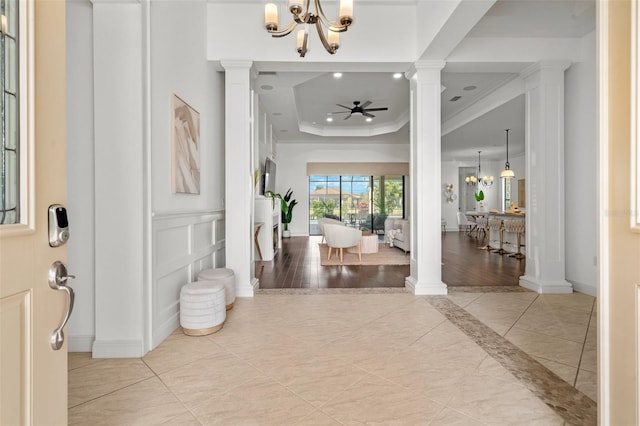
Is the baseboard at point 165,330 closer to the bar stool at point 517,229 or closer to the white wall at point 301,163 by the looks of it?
the bar stool at point 517,229

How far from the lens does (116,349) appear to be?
2.28 meters

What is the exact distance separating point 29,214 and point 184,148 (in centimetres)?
225

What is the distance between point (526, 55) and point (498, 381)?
3.80 m

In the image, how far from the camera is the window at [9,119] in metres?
0.81

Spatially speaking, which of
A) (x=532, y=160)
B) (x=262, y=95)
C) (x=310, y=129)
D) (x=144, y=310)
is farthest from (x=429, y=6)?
(x=310, y=129)

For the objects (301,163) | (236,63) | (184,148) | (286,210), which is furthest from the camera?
(301,163)

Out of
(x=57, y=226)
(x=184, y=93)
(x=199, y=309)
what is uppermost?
(x=184, y=93)

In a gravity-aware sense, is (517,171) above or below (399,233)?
above

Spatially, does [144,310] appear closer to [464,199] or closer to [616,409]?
[616,409]

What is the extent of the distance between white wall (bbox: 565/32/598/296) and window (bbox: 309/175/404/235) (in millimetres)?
6979

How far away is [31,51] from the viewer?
2.70 feet

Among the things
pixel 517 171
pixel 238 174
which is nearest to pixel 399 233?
pixel 238 174

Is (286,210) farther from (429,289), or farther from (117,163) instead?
(117,163)

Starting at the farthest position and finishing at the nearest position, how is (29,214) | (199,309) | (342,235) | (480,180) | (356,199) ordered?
(480,180) → (356,199) → (342,235) → (199,309) → (29,214)
